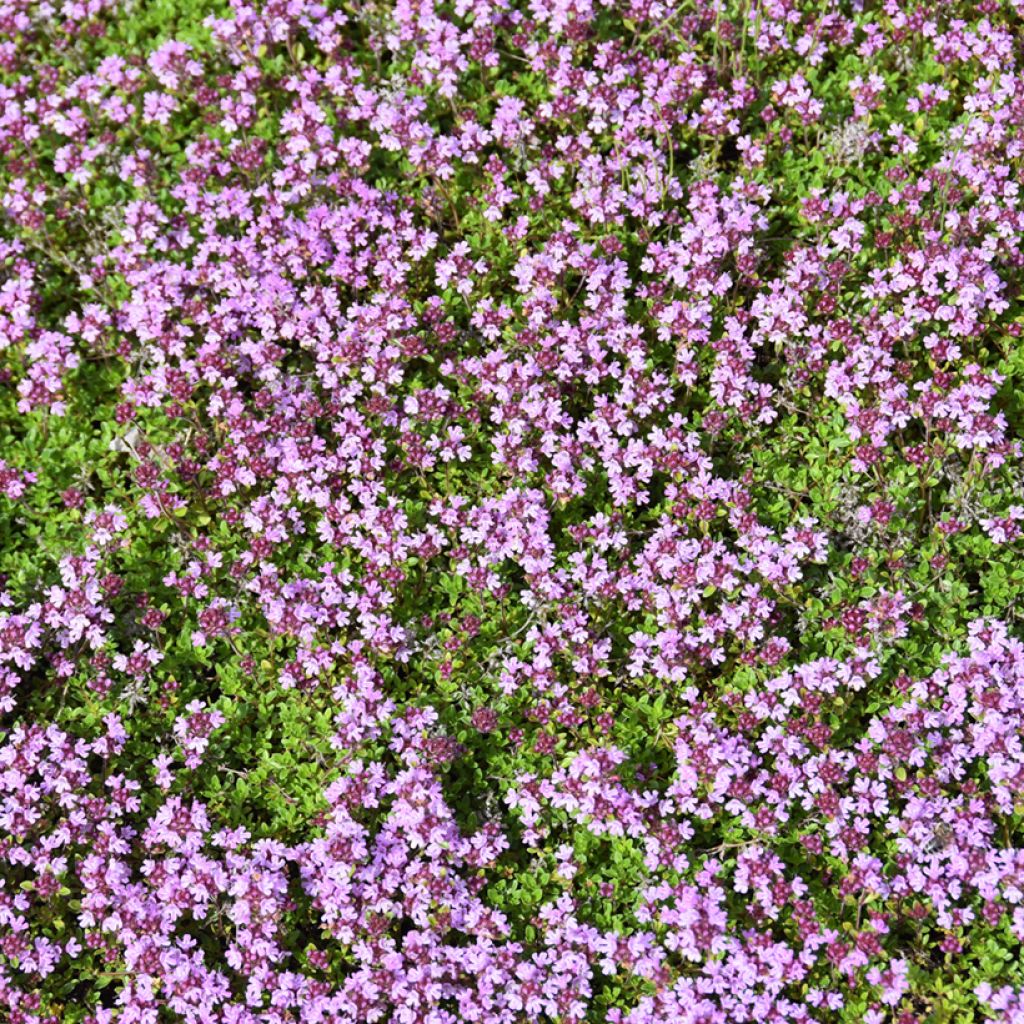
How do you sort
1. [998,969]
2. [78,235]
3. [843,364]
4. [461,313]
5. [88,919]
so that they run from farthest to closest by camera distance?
[78,235] < [461,313] < [843,364] < [88,919] < [998,969]

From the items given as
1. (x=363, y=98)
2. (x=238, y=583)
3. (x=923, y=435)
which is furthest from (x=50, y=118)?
(x=923, y=435)

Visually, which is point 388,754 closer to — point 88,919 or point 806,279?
point 88,919

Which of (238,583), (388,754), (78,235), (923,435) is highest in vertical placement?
(78,235)

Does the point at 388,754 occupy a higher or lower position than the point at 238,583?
lower

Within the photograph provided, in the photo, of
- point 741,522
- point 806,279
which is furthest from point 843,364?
point 741,522

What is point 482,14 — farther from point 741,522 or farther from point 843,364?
point 741,522

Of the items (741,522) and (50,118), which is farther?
(50,118)

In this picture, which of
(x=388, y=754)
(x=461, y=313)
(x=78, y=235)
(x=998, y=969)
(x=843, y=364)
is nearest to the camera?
(x=998, y=969)
